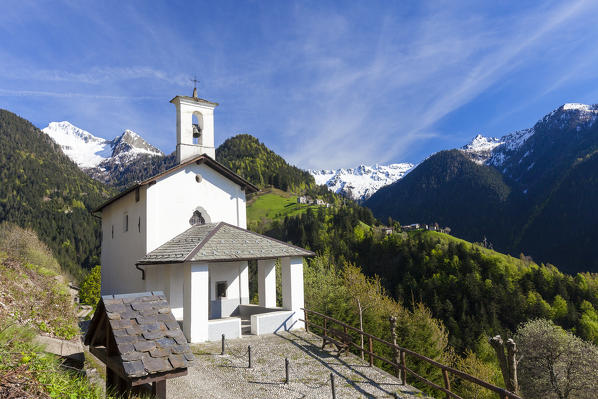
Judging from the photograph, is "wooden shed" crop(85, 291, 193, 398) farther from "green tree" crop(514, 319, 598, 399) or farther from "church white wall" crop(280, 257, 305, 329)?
"green tree" crop(514, 319, 598, 399)

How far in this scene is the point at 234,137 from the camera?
493ft

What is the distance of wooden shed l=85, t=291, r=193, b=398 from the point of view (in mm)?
4672

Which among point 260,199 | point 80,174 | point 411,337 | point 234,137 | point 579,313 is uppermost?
point 234,137

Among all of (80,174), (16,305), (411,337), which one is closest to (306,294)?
(411,337)

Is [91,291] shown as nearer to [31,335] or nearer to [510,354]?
[31,335]

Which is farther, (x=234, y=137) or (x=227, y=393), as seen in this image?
(x=234, y=137)

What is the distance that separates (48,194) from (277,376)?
386ft

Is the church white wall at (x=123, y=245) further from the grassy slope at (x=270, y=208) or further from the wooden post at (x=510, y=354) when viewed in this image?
the grassy slope at (x=270, y=208)

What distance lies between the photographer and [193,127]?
1944 centimetres

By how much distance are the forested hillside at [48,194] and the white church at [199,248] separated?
231 ft

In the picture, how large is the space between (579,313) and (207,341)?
6514 cm

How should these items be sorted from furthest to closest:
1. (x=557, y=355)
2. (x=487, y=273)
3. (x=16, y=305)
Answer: (x=487, y=273) → (x=557, y=355) → (x=16, y=305)

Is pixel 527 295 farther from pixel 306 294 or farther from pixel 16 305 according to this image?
pixel 16 305

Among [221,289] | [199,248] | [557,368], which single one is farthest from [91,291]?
[557,368]
